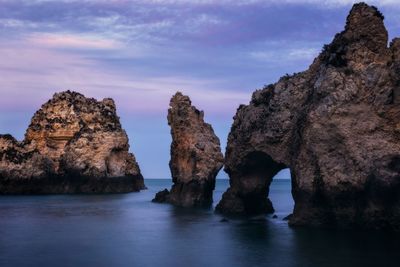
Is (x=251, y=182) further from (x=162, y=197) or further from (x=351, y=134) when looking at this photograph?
(x=162, y=197)

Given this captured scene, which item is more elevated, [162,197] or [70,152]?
[70,152]

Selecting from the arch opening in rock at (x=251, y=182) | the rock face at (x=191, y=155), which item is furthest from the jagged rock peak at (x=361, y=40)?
the rock face at (x=191, y=155)

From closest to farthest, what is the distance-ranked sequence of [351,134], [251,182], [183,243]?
[351,134] < [183,243] < [251,182]

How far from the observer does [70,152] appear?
394 feet

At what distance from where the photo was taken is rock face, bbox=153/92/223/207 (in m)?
77.8

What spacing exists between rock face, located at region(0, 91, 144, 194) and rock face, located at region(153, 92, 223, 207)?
39.6 m

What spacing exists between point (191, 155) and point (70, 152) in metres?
48.0

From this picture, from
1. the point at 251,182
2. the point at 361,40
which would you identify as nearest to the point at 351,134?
the point at 361,40

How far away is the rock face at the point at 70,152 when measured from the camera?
11756 cm

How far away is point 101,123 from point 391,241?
92.5m

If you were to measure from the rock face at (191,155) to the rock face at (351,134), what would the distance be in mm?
26258

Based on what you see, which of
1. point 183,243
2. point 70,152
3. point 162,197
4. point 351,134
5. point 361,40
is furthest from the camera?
point 70,152

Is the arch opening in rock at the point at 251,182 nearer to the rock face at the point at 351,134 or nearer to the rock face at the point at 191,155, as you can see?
the rock face at the point at 351,134

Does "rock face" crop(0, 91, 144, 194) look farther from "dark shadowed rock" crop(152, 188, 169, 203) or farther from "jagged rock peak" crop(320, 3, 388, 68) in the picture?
"jagged rock peak" crop(320, 3, 388, 68)
